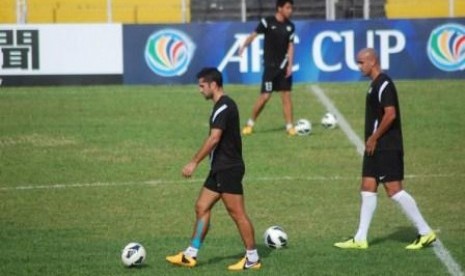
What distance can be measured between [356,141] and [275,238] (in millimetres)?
8084

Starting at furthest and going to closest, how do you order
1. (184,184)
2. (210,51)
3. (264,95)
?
(210,51) → (264,95) → (184,184)

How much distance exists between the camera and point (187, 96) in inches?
1032

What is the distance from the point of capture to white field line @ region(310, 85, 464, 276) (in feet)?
38.5

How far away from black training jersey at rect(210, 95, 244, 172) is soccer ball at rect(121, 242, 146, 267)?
110cm

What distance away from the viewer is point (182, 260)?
38.8ft

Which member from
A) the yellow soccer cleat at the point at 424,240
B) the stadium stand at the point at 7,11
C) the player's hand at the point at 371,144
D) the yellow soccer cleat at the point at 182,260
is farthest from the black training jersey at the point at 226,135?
the stadium stand at the point at 7,11

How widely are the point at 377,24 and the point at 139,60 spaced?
5.83 metres

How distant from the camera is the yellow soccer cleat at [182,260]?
11.8m

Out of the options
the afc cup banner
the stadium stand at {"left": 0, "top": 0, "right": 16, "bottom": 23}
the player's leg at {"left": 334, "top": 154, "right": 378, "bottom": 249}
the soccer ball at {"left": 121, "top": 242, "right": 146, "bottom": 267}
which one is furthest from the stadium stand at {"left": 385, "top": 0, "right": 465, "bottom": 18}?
the soccer ball at {"left": 121, "top": 242, "right": 146, "bottom": 267}

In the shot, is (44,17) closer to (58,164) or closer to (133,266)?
(58,164)

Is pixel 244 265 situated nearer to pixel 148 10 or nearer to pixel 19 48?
pixel 19 48

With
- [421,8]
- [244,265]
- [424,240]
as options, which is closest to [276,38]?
[424,240]

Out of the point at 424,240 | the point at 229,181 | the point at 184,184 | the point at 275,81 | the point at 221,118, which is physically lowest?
the point at 184,184

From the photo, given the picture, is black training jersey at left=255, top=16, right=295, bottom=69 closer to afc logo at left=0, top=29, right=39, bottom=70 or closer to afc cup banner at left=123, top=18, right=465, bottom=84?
afc cup banner at left=123, top=18, right=465, bottom=84
